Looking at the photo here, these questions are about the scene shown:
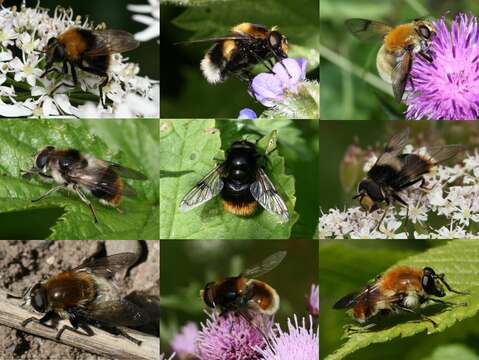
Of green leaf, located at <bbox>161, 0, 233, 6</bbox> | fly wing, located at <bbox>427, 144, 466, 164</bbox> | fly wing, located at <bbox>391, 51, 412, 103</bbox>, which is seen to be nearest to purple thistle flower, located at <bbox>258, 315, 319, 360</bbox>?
fly wing, located at <bbox>427, 144, 466, 164</bbox>

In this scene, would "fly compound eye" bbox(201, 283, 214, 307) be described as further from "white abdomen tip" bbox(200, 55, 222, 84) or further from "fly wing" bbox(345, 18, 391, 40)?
"fly wing" bbox(345, 18, 391, 40)

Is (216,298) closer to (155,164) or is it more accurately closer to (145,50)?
(155,164)

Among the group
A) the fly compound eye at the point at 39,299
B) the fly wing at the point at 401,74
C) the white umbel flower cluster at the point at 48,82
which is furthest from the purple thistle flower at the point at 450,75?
the fly compound eye at the point at 39,299

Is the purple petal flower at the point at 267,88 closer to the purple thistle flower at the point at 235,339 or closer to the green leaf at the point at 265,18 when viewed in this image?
the green leaf at the point at 265,18

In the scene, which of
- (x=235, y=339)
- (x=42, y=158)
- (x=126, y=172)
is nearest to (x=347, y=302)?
(x=235, y=339)

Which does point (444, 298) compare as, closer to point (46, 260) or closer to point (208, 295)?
point (208, 295)

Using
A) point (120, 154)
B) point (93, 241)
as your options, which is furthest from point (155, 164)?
point (93, 241)
